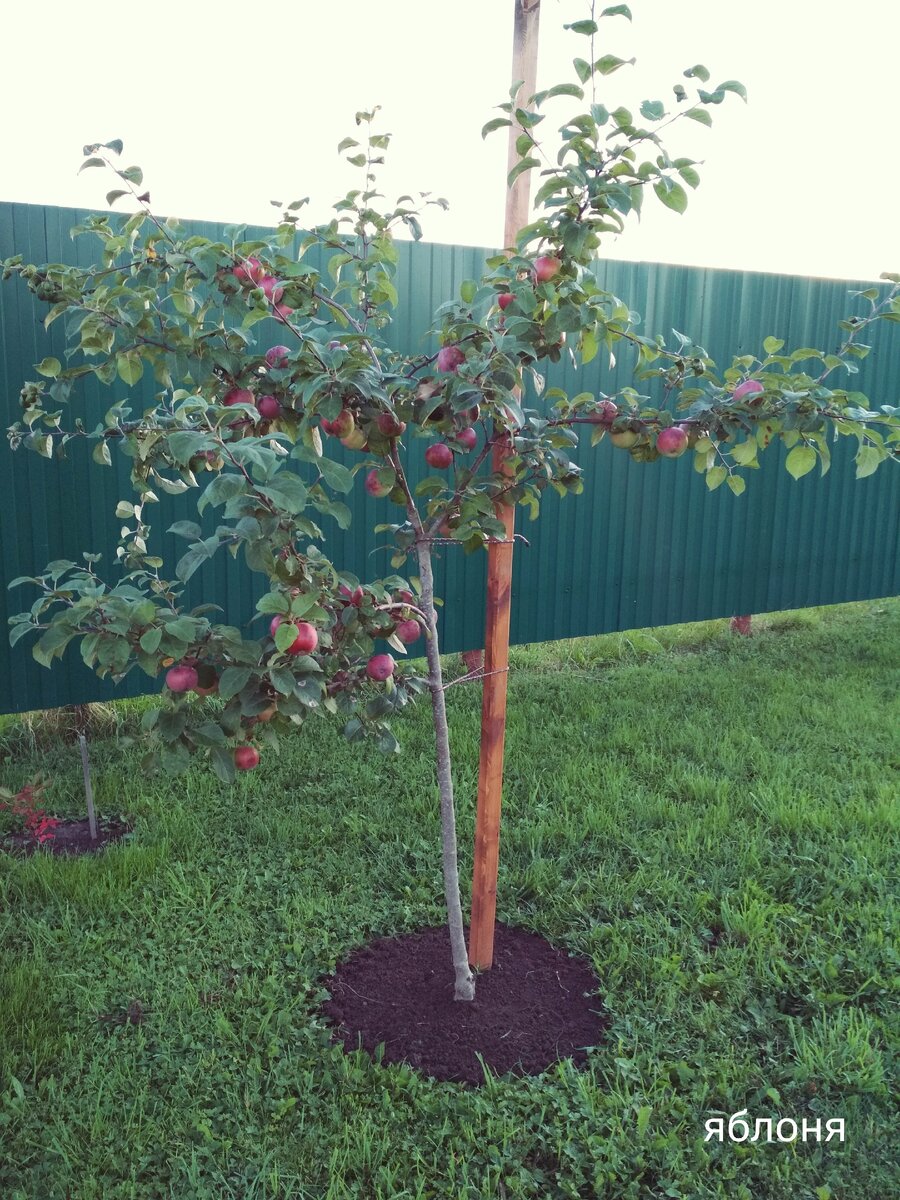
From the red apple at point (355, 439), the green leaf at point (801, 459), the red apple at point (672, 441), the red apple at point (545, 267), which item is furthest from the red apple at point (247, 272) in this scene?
the green leaf at point (801, 459)

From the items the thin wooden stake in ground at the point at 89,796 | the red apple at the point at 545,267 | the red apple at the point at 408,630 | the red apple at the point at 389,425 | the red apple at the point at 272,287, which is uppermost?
the red apple at the point at 545,267

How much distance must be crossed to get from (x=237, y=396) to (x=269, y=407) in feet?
0.23

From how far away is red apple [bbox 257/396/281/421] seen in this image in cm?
167

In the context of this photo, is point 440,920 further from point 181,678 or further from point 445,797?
point 181,678

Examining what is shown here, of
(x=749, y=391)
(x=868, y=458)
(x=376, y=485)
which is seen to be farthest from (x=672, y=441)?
(x=376, y=485)

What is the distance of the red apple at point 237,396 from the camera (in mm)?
1684

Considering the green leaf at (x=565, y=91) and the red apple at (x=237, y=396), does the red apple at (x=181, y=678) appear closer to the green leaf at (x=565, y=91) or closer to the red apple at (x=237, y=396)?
the red apple at (x=237, y=396)

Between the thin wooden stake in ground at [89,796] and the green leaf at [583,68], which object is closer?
the green leaf at [583,68]

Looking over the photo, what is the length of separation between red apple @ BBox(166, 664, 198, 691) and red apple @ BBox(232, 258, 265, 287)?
72cm

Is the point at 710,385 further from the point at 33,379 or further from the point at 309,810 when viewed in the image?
the point at 33,379

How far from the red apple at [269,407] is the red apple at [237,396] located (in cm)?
2

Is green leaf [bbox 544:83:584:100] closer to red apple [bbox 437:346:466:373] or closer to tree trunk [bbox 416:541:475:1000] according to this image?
red apple [bbox 437:346:466:373]

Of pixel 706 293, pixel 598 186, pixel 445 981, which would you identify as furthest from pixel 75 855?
pixel 706 293

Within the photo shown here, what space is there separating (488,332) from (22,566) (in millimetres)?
2264
